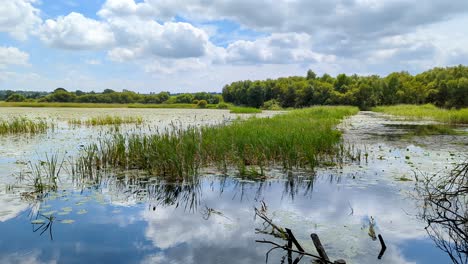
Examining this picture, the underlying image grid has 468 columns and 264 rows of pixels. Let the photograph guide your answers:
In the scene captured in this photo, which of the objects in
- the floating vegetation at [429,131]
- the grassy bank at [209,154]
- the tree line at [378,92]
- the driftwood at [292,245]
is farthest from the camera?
the tree line at [378,92]

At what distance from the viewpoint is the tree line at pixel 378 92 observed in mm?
63022

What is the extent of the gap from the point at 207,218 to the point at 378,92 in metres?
72.6

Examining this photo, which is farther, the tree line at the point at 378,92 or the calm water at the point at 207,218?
the tree line at the point at 378,92

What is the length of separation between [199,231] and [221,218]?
2.20 ft

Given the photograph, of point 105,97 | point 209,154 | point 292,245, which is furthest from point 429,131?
point 105,97

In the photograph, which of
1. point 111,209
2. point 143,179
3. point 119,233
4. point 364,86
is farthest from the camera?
point 364,86

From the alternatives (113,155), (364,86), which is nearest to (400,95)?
(364,86)

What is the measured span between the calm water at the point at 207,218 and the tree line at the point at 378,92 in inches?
2384

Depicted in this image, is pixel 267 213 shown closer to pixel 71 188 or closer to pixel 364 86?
pixel 71 188

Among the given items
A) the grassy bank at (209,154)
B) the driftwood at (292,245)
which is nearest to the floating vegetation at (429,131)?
the grassy bank at (209,154)

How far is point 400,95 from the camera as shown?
229 feet

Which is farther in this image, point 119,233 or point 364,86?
point 364,86

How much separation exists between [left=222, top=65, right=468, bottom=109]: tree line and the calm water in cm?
6055

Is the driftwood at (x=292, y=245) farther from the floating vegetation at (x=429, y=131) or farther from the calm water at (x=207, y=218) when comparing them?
the floating vegetation at (x=429, y=131)
